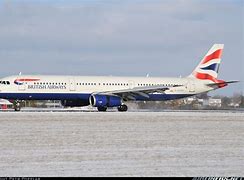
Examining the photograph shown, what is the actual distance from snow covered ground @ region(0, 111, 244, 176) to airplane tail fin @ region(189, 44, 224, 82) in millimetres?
29506

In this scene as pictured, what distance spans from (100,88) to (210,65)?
42.3 feet

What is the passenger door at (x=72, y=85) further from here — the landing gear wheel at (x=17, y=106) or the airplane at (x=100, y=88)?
the landing gear wheel at (x=17, y=106)

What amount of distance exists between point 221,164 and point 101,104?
102 feet

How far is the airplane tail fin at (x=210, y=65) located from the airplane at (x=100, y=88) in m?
0.35

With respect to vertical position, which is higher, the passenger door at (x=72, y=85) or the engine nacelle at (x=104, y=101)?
the passenger door at (x=72, y=85)

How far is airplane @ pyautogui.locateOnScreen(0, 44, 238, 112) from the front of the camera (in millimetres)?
47875

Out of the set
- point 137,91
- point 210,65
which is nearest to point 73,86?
point 137,91

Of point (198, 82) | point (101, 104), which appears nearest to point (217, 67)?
point (198, 82)

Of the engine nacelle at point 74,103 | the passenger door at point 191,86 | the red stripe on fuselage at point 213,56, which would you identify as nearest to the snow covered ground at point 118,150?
the engine nacelle at point 74,103

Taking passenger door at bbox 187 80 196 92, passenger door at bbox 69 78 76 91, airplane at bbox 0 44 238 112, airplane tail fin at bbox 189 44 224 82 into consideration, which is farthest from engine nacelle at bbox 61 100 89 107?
airplane tail fin at bbox 189 44 224 82

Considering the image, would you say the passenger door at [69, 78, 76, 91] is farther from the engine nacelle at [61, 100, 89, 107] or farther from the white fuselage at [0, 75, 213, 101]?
the engine nacelle at [61, 100, 89, 107]

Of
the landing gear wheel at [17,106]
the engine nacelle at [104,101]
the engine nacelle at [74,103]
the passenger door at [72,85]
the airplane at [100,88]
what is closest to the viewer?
the engine nacelle at [104,101]

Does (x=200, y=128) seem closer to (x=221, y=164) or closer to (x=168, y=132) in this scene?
(x=168, y=132)

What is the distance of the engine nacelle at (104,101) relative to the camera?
4775cm
